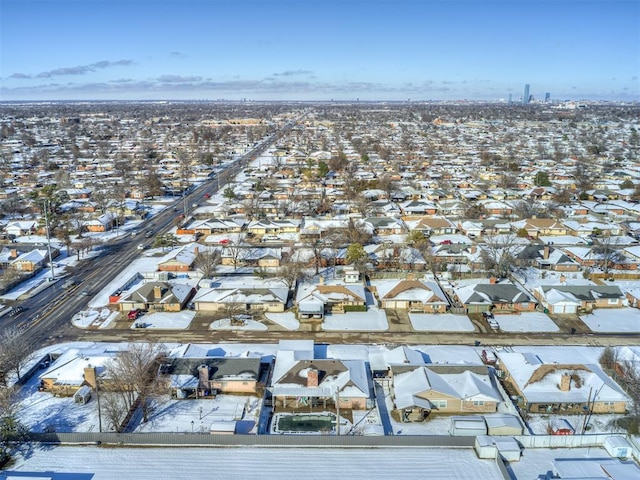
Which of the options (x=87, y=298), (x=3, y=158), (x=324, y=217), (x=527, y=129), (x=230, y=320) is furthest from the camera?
(x=527, y=129)

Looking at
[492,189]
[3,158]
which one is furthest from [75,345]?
[3,158]

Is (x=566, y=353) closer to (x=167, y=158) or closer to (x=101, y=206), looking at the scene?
(x=101, y=206)

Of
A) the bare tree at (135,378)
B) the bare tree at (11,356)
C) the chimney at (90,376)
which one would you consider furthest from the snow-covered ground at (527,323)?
the bare tree at (11,356)

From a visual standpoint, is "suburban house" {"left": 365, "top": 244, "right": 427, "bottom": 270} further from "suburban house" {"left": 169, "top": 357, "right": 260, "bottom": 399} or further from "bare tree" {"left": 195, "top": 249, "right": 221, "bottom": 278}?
"suburban house" {"left": 169, "top": 357, "right": 260, "bottom": 399}

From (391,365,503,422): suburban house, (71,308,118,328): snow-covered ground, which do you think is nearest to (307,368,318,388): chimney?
(391,365,503,422): suburban house

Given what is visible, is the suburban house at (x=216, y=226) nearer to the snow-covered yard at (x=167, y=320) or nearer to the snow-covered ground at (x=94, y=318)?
the snow-covered ground at (x=94, y=318)
